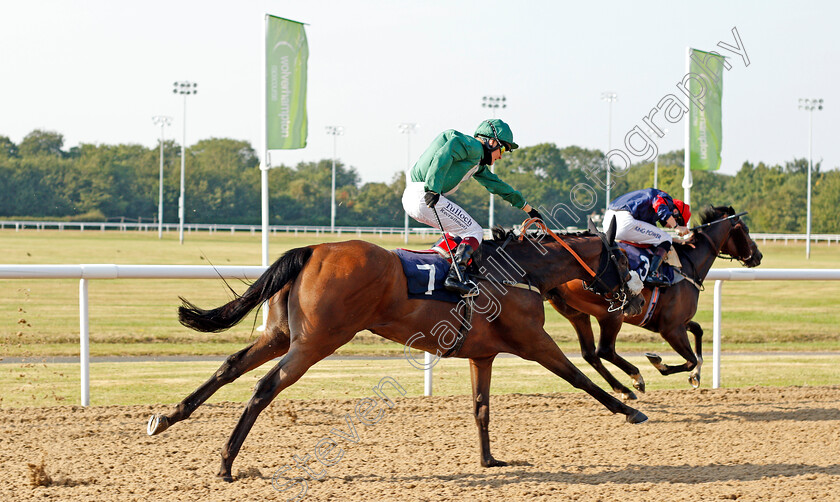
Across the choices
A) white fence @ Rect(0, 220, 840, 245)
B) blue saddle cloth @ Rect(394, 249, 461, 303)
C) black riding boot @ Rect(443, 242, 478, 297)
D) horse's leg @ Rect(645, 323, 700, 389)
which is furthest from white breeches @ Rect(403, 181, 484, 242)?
white fence @ Rect(0, 220, 840, 245)

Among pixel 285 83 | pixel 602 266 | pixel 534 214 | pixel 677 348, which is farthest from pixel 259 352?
pixel 285 83

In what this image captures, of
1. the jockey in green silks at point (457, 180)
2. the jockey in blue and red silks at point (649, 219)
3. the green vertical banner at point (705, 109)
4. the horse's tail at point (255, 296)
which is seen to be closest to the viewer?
the horse's tail at point (255, 296)

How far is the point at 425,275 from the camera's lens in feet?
13.7

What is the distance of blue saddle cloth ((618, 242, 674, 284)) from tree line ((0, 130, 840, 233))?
3370cm

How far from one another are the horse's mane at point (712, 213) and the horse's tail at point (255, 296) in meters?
4.08

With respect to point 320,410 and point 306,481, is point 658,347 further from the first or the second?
point 306,481

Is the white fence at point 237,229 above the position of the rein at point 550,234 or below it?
below

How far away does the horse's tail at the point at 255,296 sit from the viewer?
399 cm

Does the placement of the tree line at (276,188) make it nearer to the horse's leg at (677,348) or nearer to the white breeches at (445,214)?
the horse's leg at (677,348)

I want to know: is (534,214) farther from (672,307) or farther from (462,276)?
(672,307)

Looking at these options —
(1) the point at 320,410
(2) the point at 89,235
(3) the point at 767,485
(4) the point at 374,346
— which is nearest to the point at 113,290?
(4) the point at 374,346

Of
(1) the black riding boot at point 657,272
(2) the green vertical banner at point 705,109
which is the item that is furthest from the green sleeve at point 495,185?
(2) the green vertical banner at point 705,109

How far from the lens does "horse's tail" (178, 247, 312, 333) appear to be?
3.99 metres

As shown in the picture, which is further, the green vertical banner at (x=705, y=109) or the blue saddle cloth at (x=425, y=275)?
the green vertical banner at (x=705, y=109)
